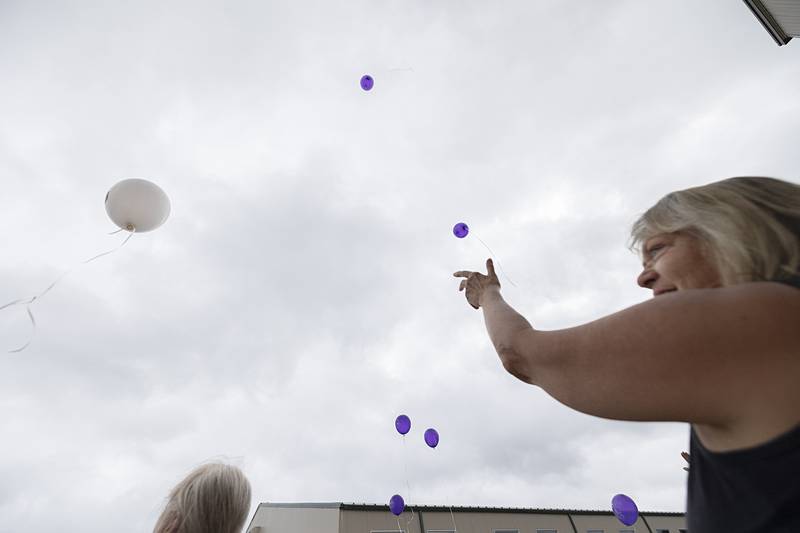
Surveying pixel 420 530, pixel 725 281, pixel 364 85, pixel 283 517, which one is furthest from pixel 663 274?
pixel 283 517

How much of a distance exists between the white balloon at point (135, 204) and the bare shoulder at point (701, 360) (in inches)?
200

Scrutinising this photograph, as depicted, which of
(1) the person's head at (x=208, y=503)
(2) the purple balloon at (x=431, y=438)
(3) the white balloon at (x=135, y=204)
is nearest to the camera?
(1) the person's head at (x=208, y=503)

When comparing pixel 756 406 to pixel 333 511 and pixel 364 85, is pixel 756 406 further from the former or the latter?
pixel 333 511

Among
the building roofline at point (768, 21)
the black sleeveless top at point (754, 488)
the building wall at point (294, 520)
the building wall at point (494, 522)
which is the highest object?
the building roofline at point (768, 21)

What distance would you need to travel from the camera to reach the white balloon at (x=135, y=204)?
4301 mm

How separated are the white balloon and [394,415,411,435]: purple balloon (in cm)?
554

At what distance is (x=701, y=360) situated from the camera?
61 cm

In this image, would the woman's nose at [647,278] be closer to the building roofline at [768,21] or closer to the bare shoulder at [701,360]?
the bare shoulder at [701,360]

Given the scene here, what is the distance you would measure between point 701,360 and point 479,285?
876 millimetres

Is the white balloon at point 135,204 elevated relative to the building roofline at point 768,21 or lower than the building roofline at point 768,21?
lower

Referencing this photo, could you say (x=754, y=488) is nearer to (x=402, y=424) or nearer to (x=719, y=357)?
(x=719, y=357)

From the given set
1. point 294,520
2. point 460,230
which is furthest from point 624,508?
point 294,520

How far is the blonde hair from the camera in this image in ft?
2.45

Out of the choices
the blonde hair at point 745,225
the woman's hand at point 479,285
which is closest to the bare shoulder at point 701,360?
the blonde hair at point 745,225
